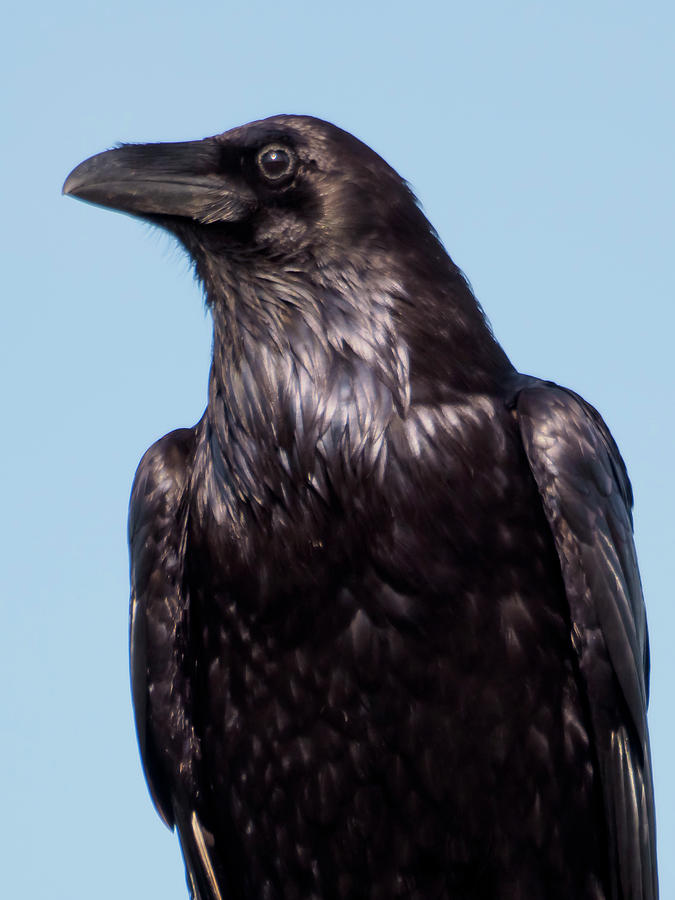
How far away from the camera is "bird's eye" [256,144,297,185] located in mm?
5160

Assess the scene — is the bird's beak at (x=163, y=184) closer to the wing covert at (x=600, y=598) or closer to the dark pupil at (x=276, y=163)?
the dark pupil at (x=276, y=163)

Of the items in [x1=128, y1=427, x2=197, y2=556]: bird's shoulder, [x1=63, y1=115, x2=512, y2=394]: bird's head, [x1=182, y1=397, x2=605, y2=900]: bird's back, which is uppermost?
[x1=63, y1=115, x2=512, y2=394]: bird's head

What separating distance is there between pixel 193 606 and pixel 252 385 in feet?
3.50

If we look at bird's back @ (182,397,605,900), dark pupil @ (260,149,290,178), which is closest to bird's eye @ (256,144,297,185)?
dark pupil @ (260,149,290,178)

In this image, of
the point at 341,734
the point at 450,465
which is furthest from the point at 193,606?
the point at 450,465

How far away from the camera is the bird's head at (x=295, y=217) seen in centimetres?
507

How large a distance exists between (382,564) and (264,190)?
1.69 meters

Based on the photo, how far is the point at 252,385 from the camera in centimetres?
512

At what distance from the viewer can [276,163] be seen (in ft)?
17.0

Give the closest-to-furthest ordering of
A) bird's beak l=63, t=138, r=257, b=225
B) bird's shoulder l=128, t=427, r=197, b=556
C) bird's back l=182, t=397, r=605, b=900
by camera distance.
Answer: bird's back l=182, t=397, r=605, b=900 < bird's beak l=63, t=138, r=257, b=225 < bird's shoulder l=128, t=427, r=197, b=556

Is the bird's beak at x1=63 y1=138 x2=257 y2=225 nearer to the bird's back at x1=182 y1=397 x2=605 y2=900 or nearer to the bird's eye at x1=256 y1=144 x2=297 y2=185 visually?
the bird's eye at x1=256 y1=144 x2=297 y2=185

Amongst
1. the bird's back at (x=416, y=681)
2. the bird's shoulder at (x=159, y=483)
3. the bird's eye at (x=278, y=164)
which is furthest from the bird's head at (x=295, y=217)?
the bird's shoulder at (x=159, y=483)

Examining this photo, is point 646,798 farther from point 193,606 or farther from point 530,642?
point 193,606

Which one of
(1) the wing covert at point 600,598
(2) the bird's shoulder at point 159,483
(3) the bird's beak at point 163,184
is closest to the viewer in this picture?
(1) the wing covert at point 600,598
